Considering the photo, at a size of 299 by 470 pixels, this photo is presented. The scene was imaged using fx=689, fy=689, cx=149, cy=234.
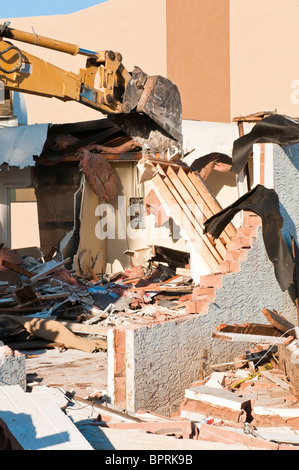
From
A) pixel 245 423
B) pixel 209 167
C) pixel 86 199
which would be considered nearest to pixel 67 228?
pixel 86 199

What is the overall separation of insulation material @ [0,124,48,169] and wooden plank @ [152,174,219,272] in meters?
5.60

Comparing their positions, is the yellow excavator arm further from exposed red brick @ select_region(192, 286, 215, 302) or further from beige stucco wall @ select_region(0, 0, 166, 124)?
beige stucco wall @ select_region(0, 0, 166, 124)

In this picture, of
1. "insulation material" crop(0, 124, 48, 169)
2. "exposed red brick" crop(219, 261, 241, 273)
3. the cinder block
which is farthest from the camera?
"insulation material" crop(0, 124, 48, 169)

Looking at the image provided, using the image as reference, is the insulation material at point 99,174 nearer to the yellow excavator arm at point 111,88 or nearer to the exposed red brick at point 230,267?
the yellow excavator arm at point 111,88

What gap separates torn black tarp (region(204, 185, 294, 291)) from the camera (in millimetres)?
9609

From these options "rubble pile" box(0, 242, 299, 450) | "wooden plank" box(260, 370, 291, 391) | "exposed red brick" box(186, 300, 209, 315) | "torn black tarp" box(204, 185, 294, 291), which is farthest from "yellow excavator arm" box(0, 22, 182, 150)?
"wooden plank" box(260, 370, 291, 391)

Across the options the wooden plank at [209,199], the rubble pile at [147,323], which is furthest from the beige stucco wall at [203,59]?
the wooden plank at [209,199]

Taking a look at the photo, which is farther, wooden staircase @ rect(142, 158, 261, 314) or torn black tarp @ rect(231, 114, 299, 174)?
wooden staircase @ rect(142, 158, 261, 314)

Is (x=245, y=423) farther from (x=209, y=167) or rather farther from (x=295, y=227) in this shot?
(x=209, y=167)

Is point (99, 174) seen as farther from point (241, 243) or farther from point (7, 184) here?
point (241, 243)

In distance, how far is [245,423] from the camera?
6484 mm

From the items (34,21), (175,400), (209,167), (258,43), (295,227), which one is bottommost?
(175,400)

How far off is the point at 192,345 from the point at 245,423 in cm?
175
